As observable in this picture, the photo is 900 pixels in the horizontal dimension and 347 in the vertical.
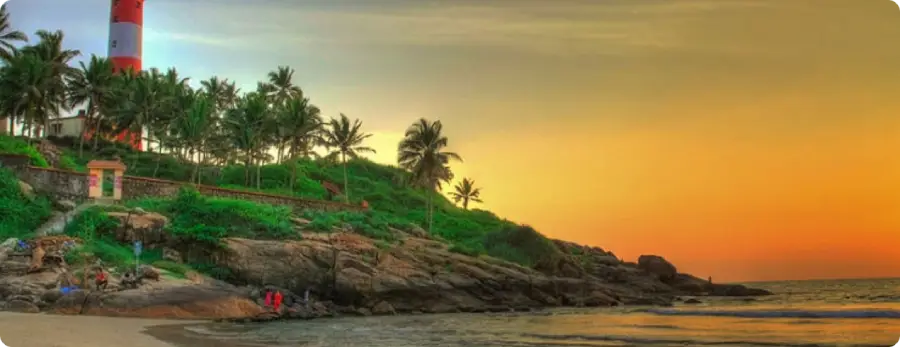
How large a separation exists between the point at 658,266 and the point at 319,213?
108 feet

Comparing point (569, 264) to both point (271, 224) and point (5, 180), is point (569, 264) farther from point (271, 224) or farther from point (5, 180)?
point (5, 180)

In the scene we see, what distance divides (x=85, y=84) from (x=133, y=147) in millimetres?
9151

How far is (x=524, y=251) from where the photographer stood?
52.3 metres

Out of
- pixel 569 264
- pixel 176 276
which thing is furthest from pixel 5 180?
pixel 569 264

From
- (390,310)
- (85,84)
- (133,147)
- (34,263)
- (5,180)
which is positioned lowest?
(390,310)

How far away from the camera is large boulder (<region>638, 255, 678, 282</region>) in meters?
62.4

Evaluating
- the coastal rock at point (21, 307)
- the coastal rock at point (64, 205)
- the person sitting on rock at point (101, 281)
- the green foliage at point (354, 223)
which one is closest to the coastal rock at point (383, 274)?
the green foliage at point (354, 223)

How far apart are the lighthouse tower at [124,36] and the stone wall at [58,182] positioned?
107ft

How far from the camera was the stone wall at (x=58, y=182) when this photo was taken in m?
36.5

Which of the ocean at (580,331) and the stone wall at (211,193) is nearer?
the ocean at (580,331)

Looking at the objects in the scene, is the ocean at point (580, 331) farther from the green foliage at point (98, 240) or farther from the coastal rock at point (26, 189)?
the coastal rock at point (26, 189)

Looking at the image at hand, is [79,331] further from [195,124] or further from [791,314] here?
[195,124]

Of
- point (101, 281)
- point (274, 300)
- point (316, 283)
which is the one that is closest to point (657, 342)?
point (274, 300)

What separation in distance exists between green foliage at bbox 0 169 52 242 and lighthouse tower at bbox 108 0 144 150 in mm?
34214
